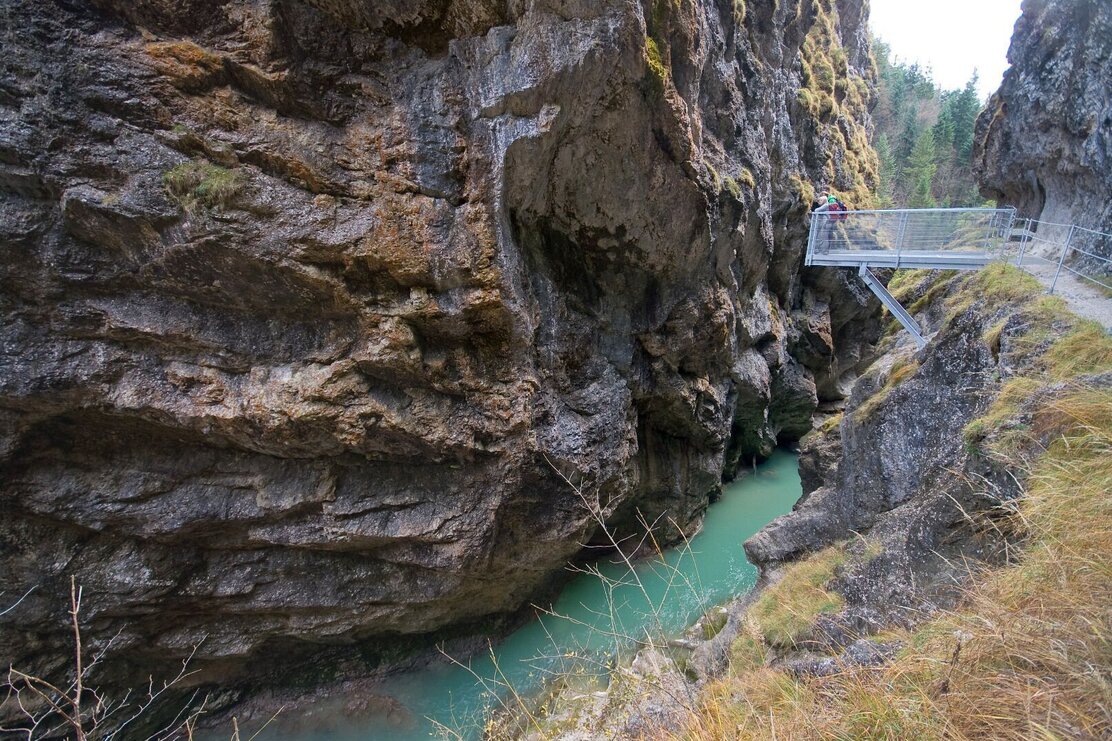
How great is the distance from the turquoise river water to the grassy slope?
251 cm

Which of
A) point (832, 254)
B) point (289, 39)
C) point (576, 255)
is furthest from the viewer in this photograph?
point (832, 254)

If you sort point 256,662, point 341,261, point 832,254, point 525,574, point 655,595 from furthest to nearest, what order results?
point 832,254 → point 655,595 → point 525,574 → point 256,662 → point 341,261

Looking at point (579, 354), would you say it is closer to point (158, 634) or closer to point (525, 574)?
point (525, 574)

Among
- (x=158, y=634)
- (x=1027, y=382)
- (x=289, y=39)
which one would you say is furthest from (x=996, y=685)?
(x=158, y=634)

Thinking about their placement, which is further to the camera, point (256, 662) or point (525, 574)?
point (525, 574)

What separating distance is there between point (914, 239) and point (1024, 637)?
9.34 metres

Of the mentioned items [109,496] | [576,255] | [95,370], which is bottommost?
[109,496]

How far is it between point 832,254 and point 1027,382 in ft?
28.4

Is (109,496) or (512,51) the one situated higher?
(512,51)

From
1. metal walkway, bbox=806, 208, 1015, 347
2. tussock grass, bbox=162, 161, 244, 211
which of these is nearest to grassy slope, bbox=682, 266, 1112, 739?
metal walkway, bbox=806, 208, 1015, 347

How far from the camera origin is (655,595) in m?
9.02

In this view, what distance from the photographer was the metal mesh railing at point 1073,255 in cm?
574

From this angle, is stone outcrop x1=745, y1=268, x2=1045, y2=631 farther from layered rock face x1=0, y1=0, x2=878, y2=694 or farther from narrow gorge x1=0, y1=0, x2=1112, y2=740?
layered rock face x1=0, y1=0, x2=878, y2=694

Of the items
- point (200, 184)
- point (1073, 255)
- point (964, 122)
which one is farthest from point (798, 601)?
point (964, 122)
